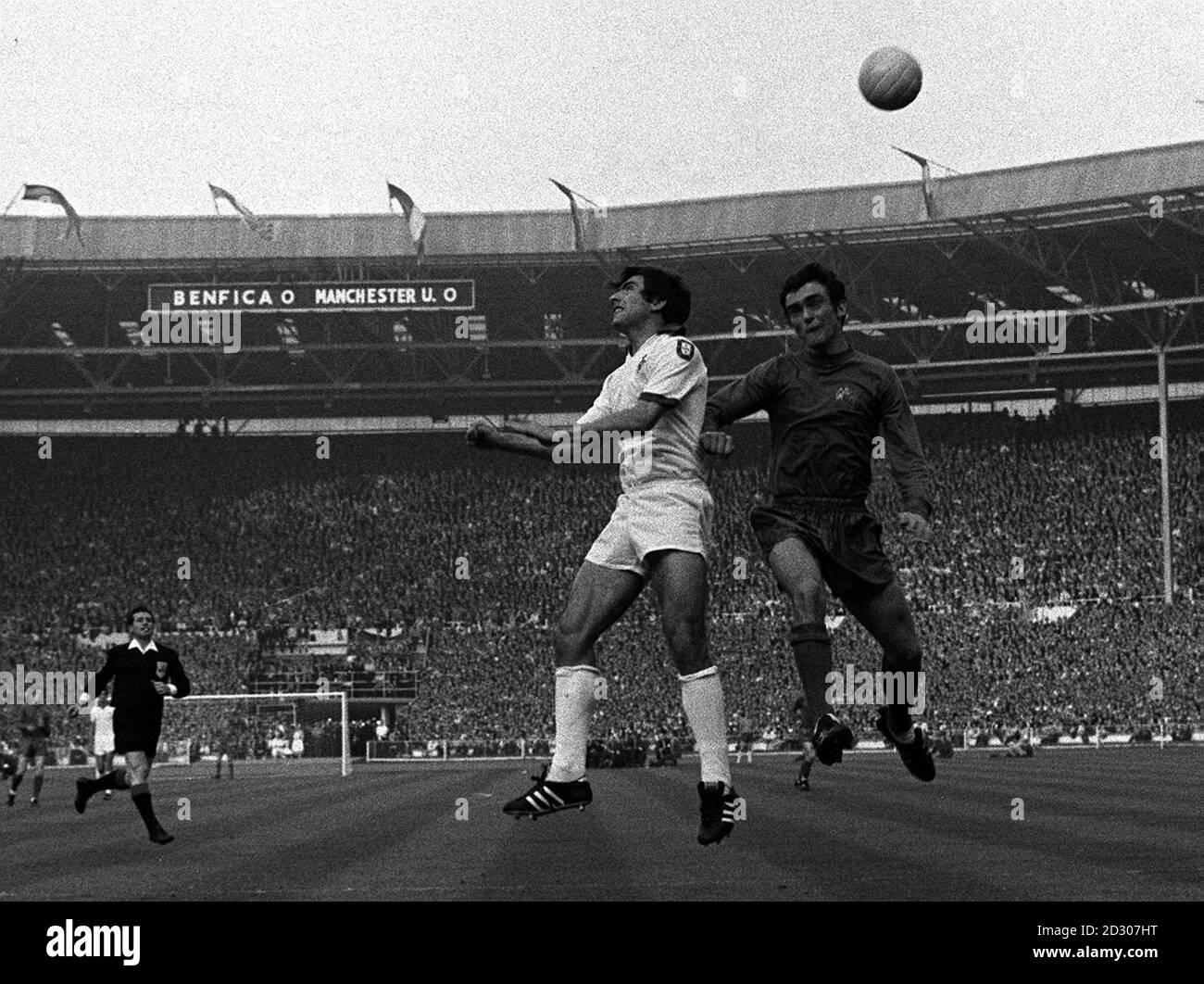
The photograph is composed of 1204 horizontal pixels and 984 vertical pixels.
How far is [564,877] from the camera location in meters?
8.48

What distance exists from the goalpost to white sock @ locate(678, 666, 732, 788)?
102 ft

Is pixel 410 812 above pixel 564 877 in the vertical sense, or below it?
below

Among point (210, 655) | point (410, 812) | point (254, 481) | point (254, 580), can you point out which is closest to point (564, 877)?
point (410, 812)

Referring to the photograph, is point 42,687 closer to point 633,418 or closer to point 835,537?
point 835,537

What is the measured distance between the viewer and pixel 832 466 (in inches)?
318

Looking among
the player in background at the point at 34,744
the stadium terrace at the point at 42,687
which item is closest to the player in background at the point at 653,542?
the player in background at the point at 34,744

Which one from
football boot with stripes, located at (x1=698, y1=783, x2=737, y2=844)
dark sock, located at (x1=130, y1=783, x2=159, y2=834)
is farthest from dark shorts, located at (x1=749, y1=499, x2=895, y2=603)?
dark sock, located at (x1=130, y1=783, x2=159, y2=834)

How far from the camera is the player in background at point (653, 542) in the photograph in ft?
22.9

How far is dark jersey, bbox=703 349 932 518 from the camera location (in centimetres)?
809

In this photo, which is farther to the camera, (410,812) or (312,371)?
(312,371)

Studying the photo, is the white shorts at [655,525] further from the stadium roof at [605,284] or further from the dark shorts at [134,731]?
the stadium roof at [605,284]
